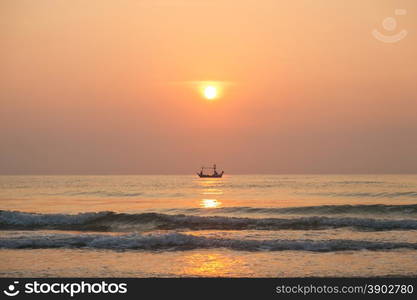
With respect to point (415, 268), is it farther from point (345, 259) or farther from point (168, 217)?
point (168, 217)

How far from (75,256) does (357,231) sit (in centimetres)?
1316

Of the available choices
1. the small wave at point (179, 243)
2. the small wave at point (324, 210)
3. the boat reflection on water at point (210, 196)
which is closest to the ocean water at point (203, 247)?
the small wave at point (179, 243)

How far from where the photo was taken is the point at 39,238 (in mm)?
20281

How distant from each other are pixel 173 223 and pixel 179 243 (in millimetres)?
8468

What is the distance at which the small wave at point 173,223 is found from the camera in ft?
85.6

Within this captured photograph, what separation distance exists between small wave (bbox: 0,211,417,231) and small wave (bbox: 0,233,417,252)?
6.09 metres

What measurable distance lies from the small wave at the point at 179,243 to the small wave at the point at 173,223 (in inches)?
240

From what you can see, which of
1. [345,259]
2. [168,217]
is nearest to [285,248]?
[345,259]

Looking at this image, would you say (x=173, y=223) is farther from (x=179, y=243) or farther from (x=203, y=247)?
(x=203, y=247)

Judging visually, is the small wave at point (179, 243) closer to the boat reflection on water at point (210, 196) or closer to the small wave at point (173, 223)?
the small wave at point (173, 223)

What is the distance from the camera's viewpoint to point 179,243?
19.6 m

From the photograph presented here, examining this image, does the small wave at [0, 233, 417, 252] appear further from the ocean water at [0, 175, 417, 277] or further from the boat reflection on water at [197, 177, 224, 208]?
the boat reflection on water at [197, 177, 224, 208]

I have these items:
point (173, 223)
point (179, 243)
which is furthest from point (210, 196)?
point (179, 243)

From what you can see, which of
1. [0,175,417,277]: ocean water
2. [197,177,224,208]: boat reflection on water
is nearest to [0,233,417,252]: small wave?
[0,175,417,277]: ocean water
